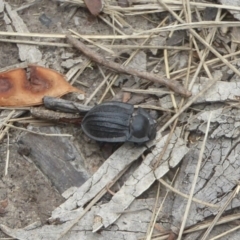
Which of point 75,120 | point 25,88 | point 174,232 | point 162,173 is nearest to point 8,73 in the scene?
point 25,88

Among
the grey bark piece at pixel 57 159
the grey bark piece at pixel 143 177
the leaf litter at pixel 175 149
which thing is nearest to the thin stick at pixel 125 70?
the leaf litter at pixel 175 149

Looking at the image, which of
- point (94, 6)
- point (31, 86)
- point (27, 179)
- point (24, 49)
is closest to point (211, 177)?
point (27, 179)

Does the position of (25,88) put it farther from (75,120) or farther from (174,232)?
(174,232)

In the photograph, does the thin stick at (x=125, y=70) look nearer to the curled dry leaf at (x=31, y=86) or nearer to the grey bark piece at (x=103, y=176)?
the curled dry leaf at (x=31, y=86)

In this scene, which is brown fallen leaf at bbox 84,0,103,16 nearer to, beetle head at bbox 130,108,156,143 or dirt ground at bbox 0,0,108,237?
dirt ground at bbox 0,0,108,237

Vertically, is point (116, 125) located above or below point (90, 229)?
above

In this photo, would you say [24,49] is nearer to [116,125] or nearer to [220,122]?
[116,125]
